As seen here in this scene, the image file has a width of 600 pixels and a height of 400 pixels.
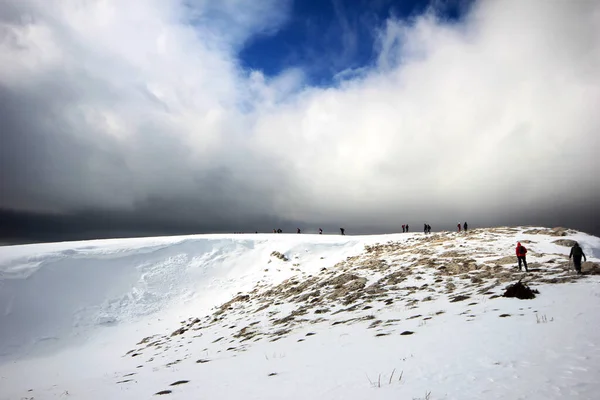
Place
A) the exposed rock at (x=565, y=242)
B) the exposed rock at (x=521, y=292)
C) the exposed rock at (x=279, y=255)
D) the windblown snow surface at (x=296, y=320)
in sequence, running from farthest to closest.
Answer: the exposed rock at (x=279, y=255), the exposed rock at (x=565, y=242), the exposed rock at (x=521, y=292), the windblown snow surface at (x=296, y=320)

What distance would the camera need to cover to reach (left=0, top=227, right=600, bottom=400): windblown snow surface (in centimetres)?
757

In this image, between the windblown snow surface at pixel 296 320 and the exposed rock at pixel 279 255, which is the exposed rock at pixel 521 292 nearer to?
the windblown snow surface at pixel 296 320

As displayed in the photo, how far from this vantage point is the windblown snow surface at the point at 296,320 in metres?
7.57

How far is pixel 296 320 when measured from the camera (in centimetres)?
1889

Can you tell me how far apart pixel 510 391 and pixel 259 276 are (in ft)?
117

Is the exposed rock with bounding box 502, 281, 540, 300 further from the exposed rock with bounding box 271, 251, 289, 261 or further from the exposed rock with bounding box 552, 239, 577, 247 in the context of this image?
the exposed rock with bounding box 271, 251, 289, 261

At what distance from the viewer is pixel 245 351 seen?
14.3 metres

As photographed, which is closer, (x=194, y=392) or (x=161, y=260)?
(x=194, y=392)

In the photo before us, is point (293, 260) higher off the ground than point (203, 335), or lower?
higher

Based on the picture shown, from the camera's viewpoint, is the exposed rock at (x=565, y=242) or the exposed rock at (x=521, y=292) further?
the exposed rock at (x=565, y=242)

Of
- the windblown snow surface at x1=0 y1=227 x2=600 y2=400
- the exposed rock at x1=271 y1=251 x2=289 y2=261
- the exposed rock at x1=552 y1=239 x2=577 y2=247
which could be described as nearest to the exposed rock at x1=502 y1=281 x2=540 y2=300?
the windblown snow surface at x1=0 y1=227 x2=600 y2=400

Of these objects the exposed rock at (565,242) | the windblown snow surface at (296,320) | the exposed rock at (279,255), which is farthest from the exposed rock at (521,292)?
the exposed rock at (279,255)

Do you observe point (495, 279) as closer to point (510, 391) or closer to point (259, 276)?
point (510, 391)

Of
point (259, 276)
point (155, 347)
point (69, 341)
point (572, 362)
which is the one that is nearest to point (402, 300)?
point (572, 362)
